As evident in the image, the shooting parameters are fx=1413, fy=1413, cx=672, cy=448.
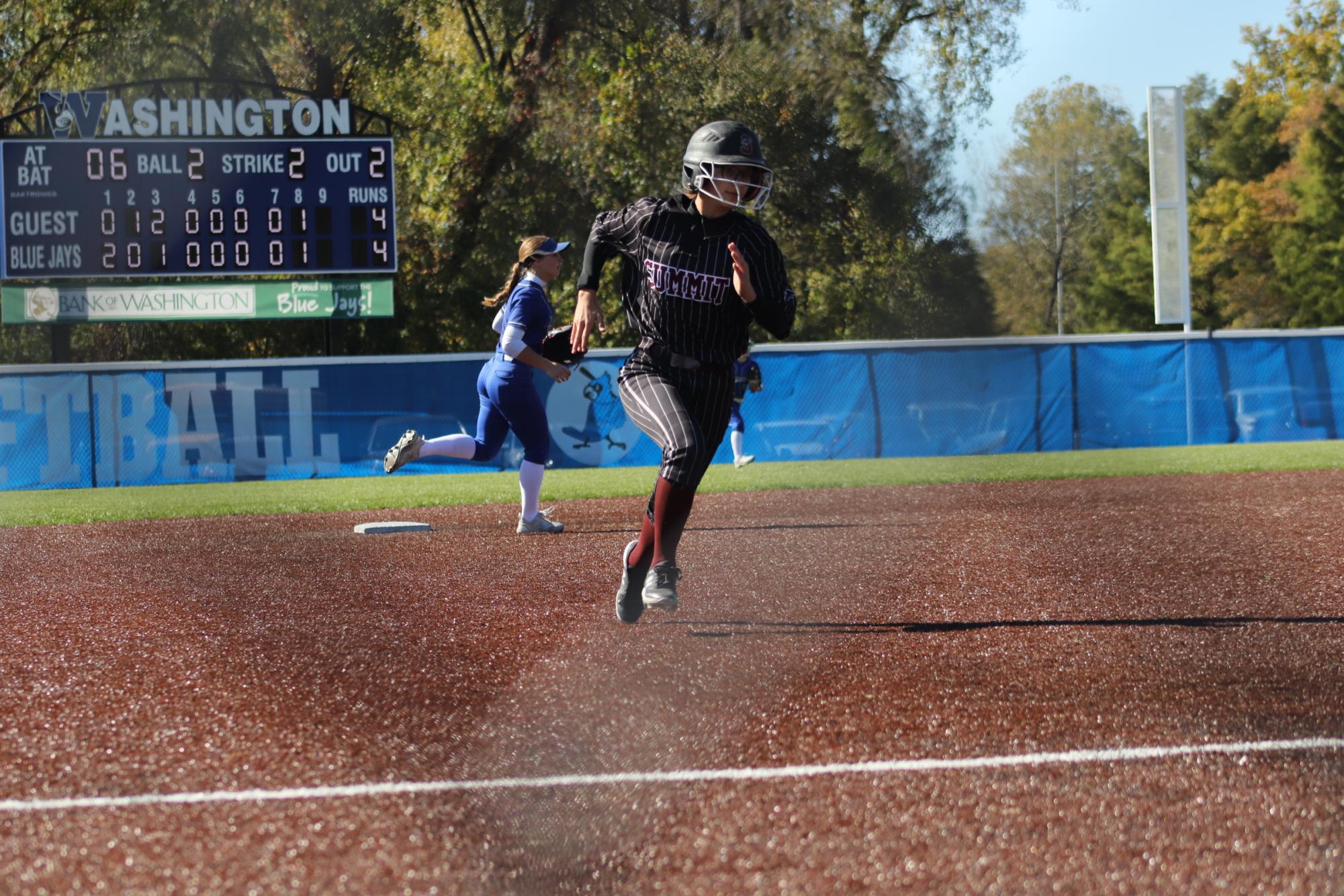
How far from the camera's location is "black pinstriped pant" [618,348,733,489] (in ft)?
16.6

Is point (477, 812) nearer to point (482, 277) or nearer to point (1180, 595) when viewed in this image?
point (1180, 595)

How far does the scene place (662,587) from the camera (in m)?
5.11

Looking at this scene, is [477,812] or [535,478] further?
[535,478]

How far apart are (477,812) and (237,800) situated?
513 millimetres

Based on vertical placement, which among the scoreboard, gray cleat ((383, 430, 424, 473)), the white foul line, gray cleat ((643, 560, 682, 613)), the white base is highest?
the scoreboard

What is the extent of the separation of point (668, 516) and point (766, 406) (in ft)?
45.8

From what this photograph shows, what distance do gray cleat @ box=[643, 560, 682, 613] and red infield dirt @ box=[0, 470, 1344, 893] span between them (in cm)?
12

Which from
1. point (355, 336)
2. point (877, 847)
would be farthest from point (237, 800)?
point (355, 336)

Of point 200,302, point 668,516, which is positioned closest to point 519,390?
point 668,516

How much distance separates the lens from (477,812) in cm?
287

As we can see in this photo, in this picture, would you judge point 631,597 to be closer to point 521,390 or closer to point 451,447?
point 521,390

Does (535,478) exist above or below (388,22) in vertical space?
below

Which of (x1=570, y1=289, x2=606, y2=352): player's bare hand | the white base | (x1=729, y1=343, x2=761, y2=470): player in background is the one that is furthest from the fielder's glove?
(x1=729, y1=343, x2=761, y2=470): player in background

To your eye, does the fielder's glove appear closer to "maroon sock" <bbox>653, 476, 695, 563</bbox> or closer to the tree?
"maroon sock" <bbox>653, 476, 695, 563</bbox>
